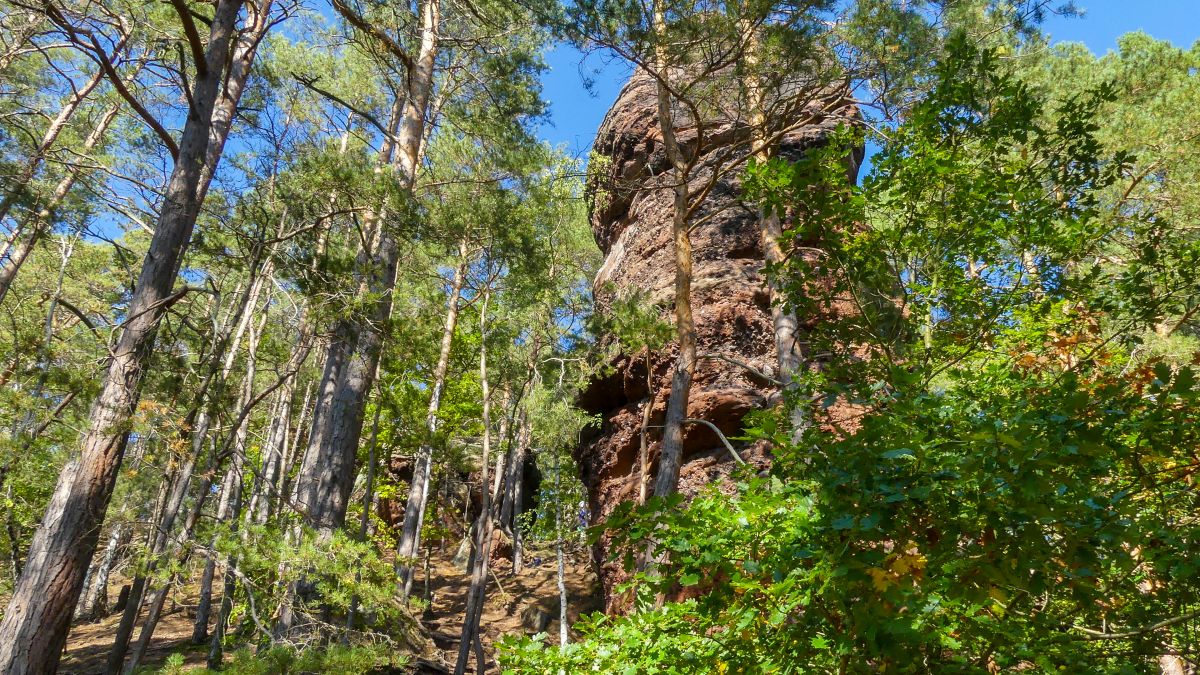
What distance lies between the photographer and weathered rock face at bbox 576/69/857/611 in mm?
9008

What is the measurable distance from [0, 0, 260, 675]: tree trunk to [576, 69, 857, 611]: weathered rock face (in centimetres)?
454

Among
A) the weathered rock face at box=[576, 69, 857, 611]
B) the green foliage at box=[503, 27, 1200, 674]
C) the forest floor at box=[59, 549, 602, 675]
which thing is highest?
the weathered rock face at box=[576, 69, 857, 611]

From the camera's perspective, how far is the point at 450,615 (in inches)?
621

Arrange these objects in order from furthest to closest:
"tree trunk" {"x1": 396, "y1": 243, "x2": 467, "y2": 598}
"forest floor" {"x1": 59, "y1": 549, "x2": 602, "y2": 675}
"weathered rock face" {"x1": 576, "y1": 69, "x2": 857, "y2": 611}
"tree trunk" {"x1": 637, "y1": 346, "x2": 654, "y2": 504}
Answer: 1. "tree trunk" {"x1": 396, "y1": 243, "x2": 467, "y2": 598}
2. "forest floor" {"x1": 59, "y1": 549, "x2": 602, "y2": 675}
3. "weathered rock face" {"x1": 576, "y1": 69, "x2": 857, "y2": 611}
4. "tree trunk" {"x1": 637, "y1": 346, "x2": 654, "y2": 504}

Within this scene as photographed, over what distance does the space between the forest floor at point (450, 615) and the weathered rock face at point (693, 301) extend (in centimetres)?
355

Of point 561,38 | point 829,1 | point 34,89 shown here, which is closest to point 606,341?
point 561,38

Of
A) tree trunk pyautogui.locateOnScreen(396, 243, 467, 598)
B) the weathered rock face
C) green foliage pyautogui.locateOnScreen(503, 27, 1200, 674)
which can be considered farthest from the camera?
tree trunk pyautogui.locateOnScreen(396, 243, 467, 598)

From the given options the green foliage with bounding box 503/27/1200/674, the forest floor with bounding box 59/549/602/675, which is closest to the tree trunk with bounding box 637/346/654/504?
the forest floor with bounding box 59/549/602/675

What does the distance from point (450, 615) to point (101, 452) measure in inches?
514

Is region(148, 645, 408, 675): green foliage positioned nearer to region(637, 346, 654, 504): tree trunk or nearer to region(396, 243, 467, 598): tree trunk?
region(637, 346, 654, 504): tree trunk

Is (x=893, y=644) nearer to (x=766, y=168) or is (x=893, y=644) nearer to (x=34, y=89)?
(x=766, y=168)

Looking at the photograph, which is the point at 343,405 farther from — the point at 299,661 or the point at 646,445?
the point at 646,445

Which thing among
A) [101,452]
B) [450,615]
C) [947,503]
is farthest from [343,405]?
[450,615]

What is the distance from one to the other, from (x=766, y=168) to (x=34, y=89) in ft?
48.2
